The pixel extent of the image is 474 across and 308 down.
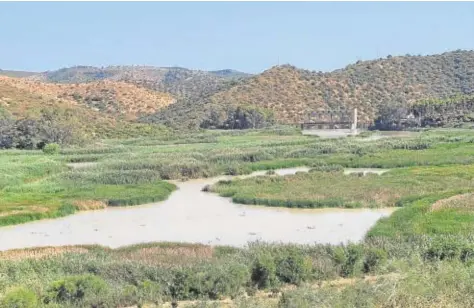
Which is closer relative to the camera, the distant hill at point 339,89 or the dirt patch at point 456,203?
the dirt patch at point 456,203

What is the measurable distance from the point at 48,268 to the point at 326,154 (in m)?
36.0

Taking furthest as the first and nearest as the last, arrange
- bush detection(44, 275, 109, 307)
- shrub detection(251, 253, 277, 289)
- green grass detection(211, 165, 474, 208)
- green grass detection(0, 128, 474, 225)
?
green grass detection(0, 128, 474, 225) → green grass detection(211, 165, 474, 208) → shrub detection(251, 253, 277, 289) → bush detection(44, 275, 109, 307)

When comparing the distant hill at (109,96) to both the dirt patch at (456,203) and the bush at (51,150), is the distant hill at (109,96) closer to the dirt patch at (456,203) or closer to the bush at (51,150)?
the bush at (51,150)

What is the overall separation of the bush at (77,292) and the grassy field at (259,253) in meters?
0.02

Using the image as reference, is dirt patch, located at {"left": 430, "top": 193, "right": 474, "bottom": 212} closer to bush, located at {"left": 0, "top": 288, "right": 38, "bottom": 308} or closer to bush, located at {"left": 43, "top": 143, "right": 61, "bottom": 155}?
bush, located at {"left": 0, "top": 288, "right": 38, "bottom": 308}

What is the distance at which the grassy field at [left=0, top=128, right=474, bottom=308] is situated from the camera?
1238cm

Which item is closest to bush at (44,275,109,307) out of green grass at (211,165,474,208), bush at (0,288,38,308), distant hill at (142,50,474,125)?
bush at (0,288,38,308)

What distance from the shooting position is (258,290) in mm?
14062

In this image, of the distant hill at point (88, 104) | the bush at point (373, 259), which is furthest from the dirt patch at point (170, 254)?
the distant hill at point (88, 104)

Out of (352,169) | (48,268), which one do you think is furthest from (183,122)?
(48,268)

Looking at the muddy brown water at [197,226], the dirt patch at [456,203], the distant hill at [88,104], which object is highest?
the distant hill at [88,104]

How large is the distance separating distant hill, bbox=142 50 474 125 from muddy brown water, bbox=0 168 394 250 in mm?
67340

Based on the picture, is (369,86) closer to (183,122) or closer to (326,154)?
(183,122)

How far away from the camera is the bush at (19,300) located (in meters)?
11.7
